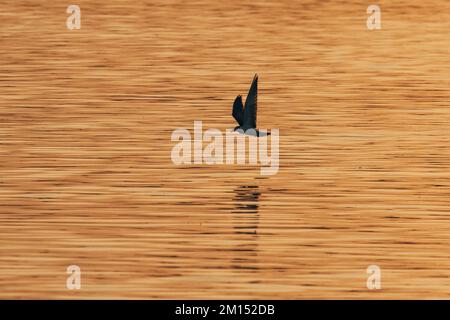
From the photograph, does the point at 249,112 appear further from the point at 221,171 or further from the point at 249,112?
the point at 221,171

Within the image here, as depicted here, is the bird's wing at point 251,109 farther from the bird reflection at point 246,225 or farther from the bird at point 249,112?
the bird reflection at point 246,225

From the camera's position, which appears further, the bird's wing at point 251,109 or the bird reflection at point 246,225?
the bird's wing at point 251,109

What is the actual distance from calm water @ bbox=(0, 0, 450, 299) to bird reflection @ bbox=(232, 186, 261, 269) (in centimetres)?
3

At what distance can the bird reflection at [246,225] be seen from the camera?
13602 mm

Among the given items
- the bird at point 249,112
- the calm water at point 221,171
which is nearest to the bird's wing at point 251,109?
the bird at point 249,112

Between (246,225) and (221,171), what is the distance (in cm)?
255

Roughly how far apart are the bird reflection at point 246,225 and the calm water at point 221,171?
1.3 inches

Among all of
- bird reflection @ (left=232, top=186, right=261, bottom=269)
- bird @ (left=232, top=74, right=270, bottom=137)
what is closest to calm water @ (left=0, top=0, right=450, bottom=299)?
bird reflection @ (left=232, top=186, right=261, bottom=269)

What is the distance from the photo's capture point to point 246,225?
48.5ft

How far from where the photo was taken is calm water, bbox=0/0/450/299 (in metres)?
13.2

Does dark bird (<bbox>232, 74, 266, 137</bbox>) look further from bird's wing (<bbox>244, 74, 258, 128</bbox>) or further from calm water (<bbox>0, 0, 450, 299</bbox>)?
calm water (<bbox>0, 0, 450, 299</bbox>)

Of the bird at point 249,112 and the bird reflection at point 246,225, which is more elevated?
the bird at point 249,112

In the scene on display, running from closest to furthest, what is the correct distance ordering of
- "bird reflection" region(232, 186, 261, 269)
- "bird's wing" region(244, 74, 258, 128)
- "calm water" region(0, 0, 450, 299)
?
"calm water" region(0, 0, 450, 299) → "bird reflection" region(232, 186, 261, 269) → "bird's wing" region(244, 74, 258, 128)
